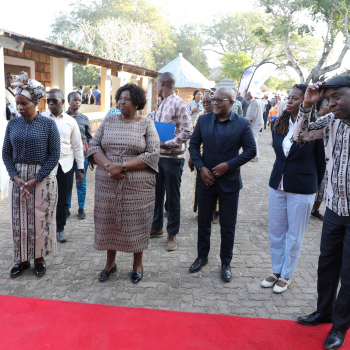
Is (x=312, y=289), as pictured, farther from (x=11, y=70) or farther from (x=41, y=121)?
(x=11, y=70)

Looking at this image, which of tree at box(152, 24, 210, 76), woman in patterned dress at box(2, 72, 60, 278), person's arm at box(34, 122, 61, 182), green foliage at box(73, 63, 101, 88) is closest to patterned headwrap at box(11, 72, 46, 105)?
woman in patterned dress at box(2, 72, 60, 278)

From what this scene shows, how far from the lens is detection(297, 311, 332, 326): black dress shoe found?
303 centimetres

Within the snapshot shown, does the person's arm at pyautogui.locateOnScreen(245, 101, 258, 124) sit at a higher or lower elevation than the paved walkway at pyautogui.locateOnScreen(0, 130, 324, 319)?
higher

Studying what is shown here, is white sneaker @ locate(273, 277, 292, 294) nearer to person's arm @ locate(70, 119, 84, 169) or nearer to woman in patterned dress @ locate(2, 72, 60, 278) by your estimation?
woman in patterned dress @ locate(2, 72, 60, 278)

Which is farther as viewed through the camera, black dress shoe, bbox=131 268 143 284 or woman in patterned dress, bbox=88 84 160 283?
black dress shoe, bbox=131 268 143 284

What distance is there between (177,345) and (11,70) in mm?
8855

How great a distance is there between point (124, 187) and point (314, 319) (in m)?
2.13

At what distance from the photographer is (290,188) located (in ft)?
11.0

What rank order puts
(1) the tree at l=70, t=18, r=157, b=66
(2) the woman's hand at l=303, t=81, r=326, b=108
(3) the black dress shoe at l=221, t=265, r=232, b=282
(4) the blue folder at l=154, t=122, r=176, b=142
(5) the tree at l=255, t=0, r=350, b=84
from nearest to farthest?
(2) the woman's hand at l=303, t=81, r=326, b=108 < (3) the black dress shoe at l=221, t=265, r=232, b=282 < (4) the blue folder at l=154, t=122, r=176, b=142 < (5) the tree at l=255, t=0, r=350, b=84 < (1) the tree at l=70, t=18, r=157, b=66

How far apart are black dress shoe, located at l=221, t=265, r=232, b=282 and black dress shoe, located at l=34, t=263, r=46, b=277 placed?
198cm

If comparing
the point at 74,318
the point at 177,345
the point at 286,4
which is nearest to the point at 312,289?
the point at 177,345

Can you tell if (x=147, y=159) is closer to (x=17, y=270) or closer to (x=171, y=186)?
(x=171, y=186)

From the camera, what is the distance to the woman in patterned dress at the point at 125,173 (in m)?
3.40

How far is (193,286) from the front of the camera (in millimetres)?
3664
